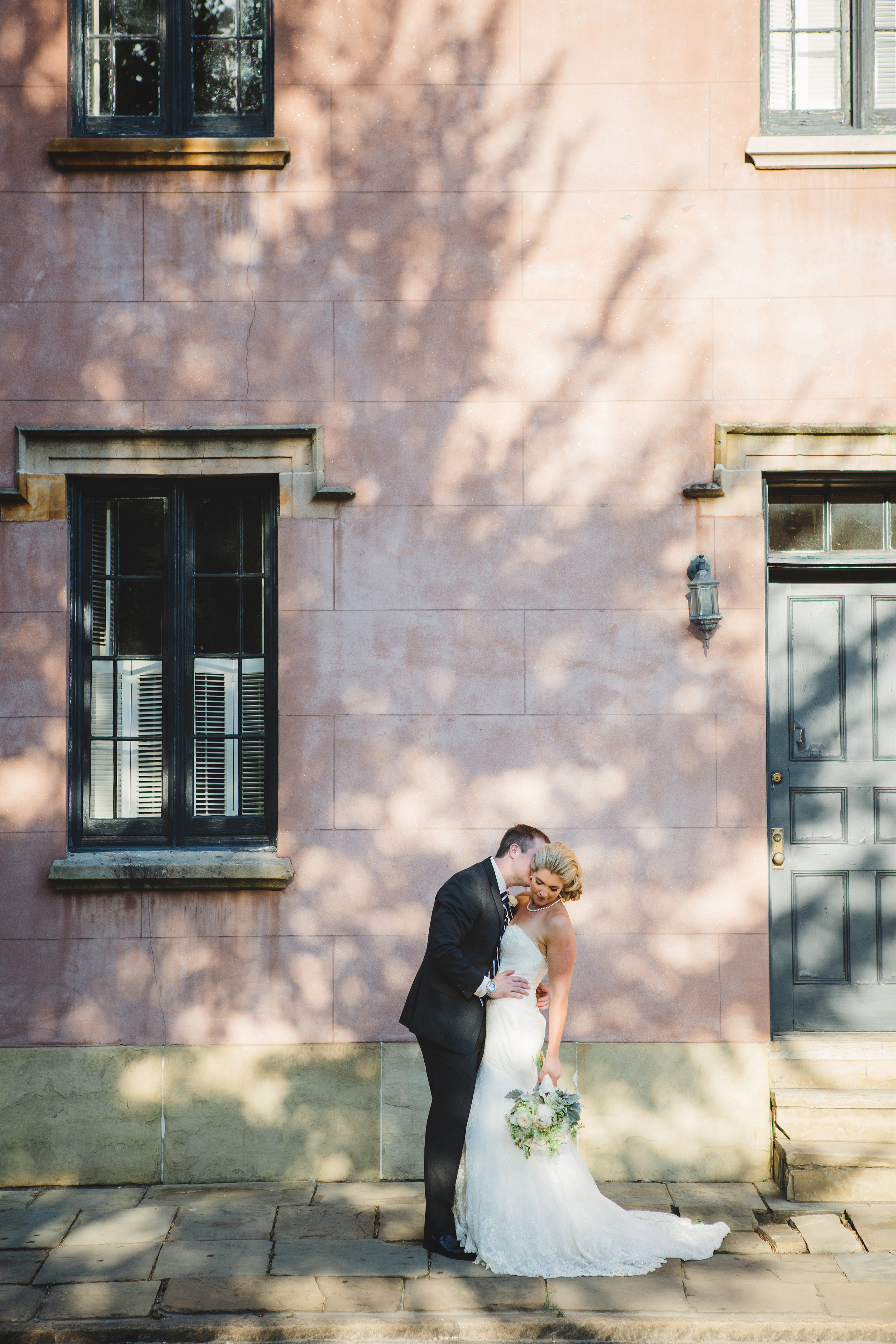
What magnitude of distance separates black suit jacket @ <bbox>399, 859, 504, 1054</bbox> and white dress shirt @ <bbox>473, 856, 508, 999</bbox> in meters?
0.02

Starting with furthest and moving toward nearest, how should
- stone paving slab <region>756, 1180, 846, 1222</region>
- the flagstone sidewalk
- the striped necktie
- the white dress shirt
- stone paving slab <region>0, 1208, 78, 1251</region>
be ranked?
1. stone paving slab <region>756, 1180, 846, 1222</region>
2. stone paving slab <region>0, 1208, 78, 1251</region>
3. the striped necktie
4. the white dress shirt
5. the flagstone sidewalk

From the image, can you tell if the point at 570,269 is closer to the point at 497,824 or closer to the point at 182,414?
the point at 182,414

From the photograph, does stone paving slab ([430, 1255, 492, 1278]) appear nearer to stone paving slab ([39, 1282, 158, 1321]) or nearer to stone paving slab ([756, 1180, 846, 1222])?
stone paving slab ([39, 1282, 158, 1321])

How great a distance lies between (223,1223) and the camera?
558cm

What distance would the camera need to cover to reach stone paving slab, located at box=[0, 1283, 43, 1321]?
4637mm

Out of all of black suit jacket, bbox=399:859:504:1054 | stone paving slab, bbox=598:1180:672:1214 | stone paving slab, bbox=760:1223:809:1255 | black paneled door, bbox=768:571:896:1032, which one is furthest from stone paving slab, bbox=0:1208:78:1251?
black paneled door, bbox=768:571:896:1032

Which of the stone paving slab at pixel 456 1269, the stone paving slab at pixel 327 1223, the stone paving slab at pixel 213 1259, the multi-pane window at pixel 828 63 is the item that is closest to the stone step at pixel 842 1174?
the stone paving slab at pixel 456 1269

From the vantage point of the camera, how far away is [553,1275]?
4.86m

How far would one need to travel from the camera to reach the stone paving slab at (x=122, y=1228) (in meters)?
5.38

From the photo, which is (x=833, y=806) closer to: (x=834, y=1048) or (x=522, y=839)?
(x=834, y=1048)

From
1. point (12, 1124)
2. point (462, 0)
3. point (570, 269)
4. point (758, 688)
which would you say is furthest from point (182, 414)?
point (12, 1124)

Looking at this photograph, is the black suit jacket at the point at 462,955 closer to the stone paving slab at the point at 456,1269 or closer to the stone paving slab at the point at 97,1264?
the stone paving slab at the point at 456,1269

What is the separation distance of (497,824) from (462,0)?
4.53m

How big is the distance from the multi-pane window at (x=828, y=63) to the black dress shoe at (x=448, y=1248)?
6014 millimetres
